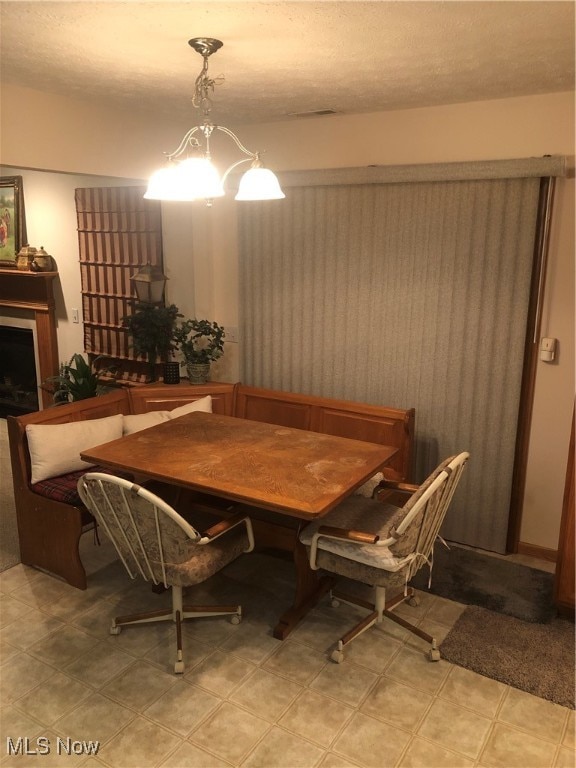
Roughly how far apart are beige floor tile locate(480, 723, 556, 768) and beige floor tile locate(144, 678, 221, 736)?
3.43 ft

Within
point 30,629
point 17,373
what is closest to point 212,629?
point 30,629

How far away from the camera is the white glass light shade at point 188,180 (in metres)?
2.30

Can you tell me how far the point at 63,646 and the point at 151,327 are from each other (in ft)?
6.97

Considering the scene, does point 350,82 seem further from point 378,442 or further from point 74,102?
point 378,442

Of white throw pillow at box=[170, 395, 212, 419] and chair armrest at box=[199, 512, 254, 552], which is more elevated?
white throw pillow at box=[170, 395, 212, 419]

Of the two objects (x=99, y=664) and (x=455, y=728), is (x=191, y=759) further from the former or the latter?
(x=455, y=728)

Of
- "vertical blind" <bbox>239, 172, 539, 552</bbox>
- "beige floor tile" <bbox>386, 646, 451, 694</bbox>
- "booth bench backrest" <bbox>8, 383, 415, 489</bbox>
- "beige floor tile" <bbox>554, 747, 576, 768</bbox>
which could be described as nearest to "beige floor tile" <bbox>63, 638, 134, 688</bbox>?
"booth bench backrest" <bbox>8, 383, 415, 489</bbox>

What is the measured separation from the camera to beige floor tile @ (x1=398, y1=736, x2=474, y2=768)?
2.20 metres

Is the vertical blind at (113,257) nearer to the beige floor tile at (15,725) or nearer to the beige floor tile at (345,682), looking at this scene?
the beige floor tile at (15,725)

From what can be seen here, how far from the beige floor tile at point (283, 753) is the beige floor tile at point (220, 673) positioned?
306 mm

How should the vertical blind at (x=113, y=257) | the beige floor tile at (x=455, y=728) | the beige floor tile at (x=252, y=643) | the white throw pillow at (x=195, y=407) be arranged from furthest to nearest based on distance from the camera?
the vertical blind at (x=113, y=257) < the white throw pillow at (x=195, y=407) < the beige floor tile at (x=252, y=643) < the beige floor tile at (x=455, y=728)

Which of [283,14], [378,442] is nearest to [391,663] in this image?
[378,442]

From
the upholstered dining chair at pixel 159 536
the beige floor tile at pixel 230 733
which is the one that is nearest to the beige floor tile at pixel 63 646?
the upholstered dining chair at pixel 159 536

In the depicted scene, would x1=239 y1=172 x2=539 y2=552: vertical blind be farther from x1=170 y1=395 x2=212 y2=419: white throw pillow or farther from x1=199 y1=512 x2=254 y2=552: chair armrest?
x1=199 y1=512 x2=254 y2=552: chair armrest
